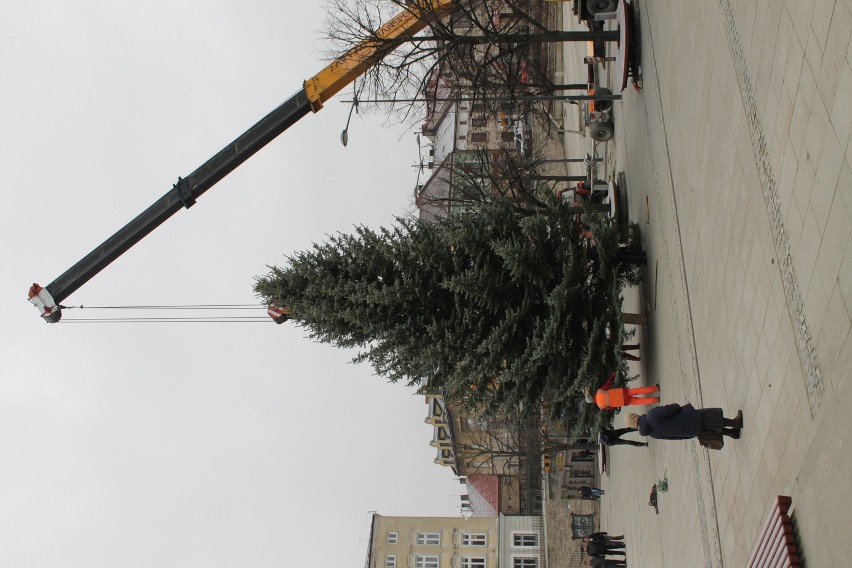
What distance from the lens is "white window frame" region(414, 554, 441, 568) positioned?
1927 inches

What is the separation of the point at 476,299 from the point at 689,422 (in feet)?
21.5

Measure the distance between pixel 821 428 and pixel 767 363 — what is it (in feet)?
5.87

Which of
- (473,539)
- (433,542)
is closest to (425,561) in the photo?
(433,542)

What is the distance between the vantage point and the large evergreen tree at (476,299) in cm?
1583

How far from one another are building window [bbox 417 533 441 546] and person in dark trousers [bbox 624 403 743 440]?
1634 inches

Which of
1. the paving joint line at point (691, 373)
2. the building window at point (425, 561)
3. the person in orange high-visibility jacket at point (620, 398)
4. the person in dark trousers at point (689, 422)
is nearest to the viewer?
the person in dark trousers at point (689, 422)

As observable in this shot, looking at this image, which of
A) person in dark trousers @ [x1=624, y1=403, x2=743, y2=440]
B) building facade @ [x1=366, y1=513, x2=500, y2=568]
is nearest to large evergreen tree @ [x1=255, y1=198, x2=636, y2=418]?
person in dark trousers @ [x1=624, y1=403, x2=743, y2=440]

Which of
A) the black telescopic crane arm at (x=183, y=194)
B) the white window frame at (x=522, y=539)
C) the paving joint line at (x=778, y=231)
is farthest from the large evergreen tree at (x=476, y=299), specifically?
the white window frame at (x=522, y=539)

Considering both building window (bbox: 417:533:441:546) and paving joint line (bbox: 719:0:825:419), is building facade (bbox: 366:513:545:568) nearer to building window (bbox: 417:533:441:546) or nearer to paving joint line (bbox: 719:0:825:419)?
building window (bbox: 417:533:441:546)

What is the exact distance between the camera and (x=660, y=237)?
48.6 ft

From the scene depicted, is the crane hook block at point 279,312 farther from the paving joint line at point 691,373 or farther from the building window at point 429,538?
the building window at point 429,538

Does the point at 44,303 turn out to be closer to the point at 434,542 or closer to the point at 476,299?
the point at 476,299

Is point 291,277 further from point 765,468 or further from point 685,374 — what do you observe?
point 765,468

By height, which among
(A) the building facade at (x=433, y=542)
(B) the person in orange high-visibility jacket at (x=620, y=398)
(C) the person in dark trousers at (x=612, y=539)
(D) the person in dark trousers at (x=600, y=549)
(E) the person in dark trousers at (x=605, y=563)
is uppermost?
(A) the building facade at (x=433, y=542)
